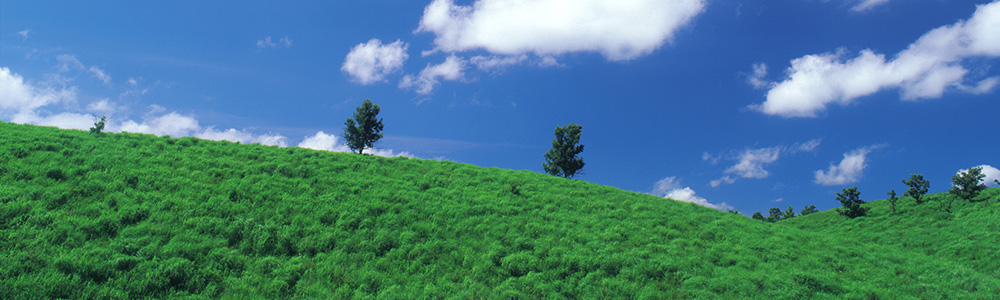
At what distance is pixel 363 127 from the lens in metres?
48.2

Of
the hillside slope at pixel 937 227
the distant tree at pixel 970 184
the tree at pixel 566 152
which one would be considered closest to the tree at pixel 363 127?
the tree at pixel 566 152

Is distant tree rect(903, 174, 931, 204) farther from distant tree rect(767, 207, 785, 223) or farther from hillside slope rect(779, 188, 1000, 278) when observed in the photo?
distant tree rect(767, 207, 785, 223)

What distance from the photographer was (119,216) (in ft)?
47.0

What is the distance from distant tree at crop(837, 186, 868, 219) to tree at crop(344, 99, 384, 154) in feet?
146

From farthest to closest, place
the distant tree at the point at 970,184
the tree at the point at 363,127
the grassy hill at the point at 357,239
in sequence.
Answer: the tree at the point at 363,127 < the distant tree at the point at 970,184 < the grassy hill at the point at 357,239

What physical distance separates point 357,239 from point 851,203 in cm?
4163

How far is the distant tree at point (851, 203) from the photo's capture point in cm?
3793

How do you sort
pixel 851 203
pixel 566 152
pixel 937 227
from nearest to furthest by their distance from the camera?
pixel 937 227, pixel 851 203, pixel 566 152

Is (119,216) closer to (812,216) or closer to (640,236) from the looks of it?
(640,236)

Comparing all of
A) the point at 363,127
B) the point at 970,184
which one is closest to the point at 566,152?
the point at 363,127

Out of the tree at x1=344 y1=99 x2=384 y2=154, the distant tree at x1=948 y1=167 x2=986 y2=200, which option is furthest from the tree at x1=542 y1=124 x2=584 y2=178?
the distant tree at x1=948 y1=167 x2=986 y2=200

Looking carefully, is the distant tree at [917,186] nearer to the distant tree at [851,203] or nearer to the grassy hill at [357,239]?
the distant tree at [851,203]

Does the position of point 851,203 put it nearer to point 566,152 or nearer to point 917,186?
point 917,186

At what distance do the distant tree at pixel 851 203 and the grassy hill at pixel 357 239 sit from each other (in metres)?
13.1
